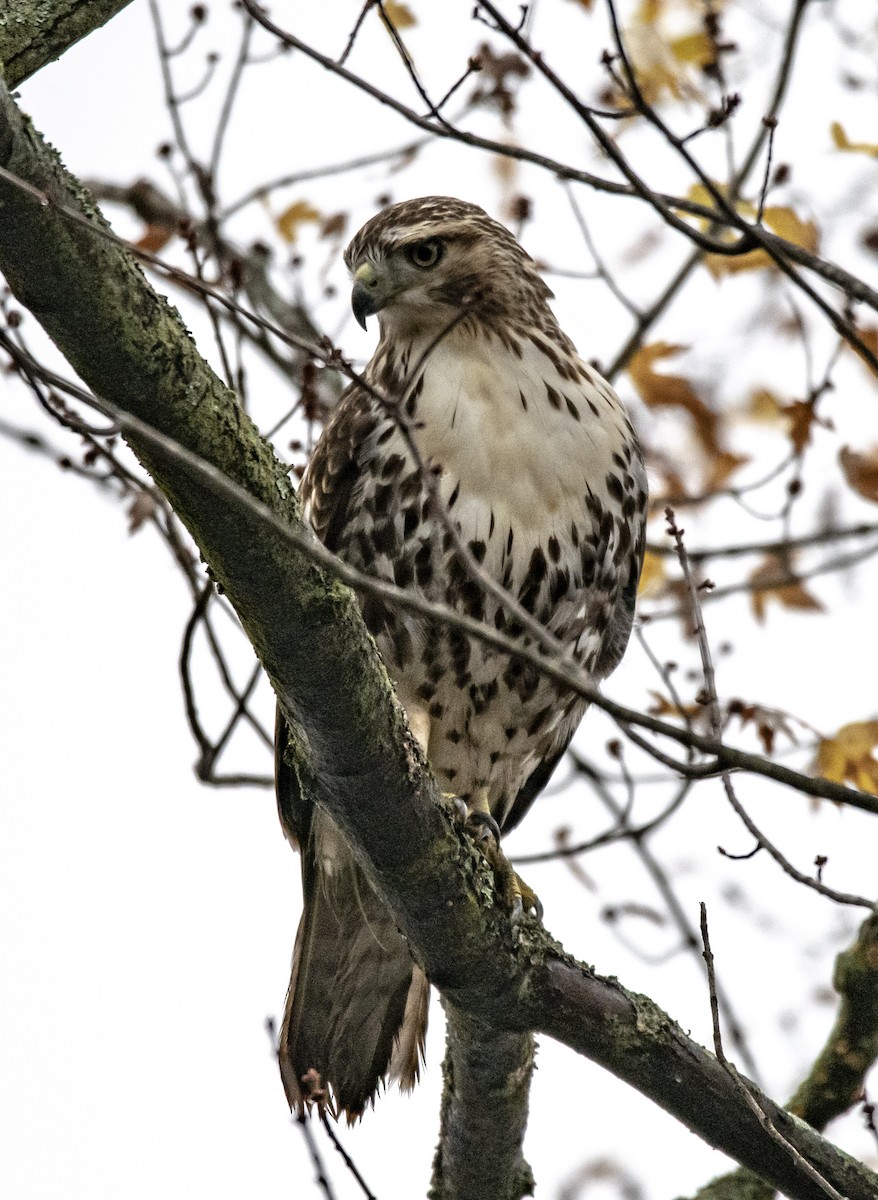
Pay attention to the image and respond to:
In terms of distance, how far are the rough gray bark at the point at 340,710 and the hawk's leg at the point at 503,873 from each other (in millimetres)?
51

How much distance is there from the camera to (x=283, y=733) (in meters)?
4.17

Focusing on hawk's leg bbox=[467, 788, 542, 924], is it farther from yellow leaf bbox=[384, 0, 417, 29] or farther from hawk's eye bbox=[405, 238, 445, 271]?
yellow leaf bbox=[384, 0, 417, 29]

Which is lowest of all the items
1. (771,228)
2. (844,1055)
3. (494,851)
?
(494,851)

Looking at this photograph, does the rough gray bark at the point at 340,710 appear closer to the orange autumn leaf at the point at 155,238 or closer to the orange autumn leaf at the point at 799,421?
the orange autumn leaf at the point at 799,421

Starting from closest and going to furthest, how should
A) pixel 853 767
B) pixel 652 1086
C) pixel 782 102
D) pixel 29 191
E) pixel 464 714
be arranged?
pixel 29 191, pixel 652 1086, pixel 782 102, pixel 464 714, pixel 853 767

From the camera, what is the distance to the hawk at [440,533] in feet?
13.6

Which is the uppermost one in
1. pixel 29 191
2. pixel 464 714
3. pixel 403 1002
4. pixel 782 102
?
pixel 782 102

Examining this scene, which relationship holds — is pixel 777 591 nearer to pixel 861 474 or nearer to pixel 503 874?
pixel 861 474

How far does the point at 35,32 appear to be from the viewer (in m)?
3.08

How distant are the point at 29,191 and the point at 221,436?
0.52 metres

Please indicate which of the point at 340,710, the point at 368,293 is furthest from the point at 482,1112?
the point at 368,293

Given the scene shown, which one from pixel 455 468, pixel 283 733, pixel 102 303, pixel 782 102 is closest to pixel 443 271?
pixel 455 468

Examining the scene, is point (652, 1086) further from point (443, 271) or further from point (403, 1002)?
point (443, 271)

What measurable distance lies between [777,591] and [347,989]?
2736mm
